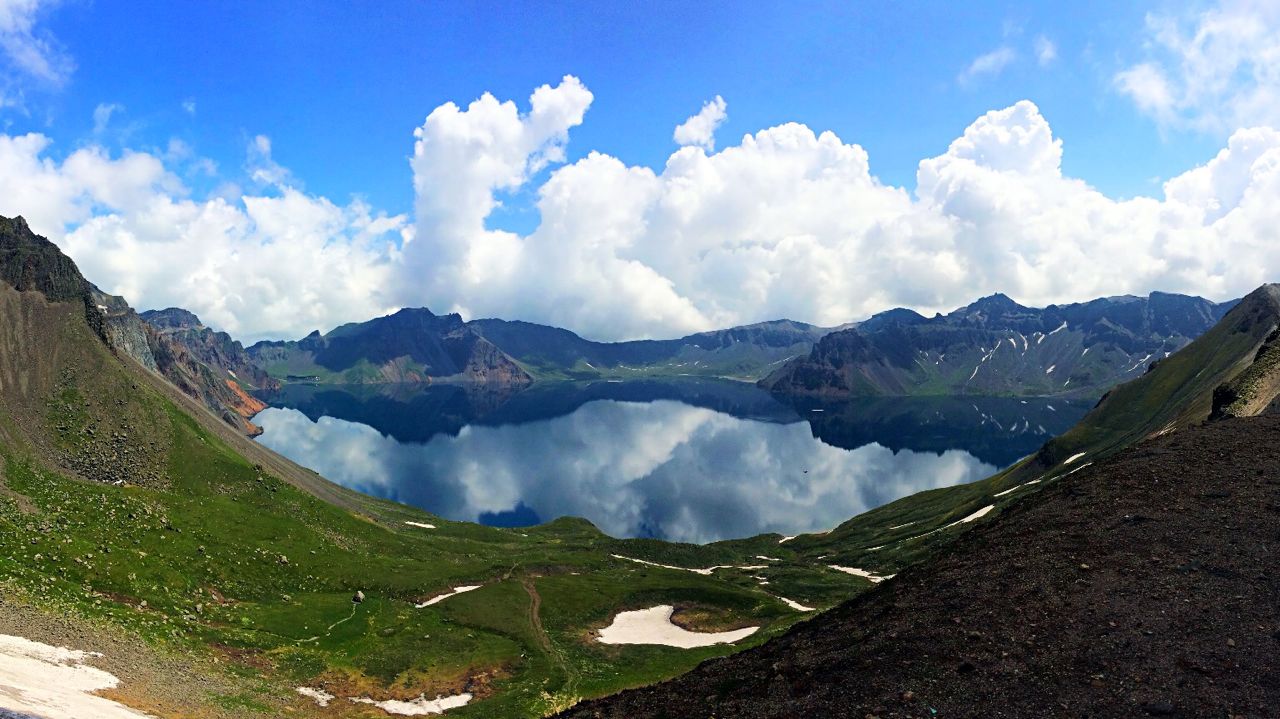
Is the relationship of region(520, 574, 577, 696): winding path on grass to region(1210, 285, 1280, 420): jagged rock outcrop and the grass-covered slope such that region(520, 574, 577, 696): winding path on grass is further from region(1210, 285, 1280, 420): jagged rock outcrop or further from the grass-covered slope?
region(1210, 285, 1280, 420): jagged rock outcrop

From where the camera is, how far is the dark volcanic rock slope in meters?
19.7

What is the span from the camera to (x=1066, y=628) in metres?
23.1

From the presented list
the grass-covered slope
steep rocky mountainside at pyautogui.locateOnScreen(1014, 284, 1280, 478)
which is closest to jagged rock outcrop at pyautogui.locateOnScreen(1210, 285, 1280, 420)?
steep rocky mountainside at pyautogui.locateOnScreen(1014, 284, 1280, 478)

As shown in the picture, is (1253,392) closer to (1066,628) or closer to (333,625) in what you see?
(1066,628)

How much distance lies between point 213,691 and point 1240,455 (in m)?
67.7

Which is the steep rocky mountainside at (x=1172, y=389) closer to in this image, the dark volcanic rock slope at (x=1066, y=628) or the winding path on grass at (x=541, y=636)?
the dark volcanic rock slope at (x=1066, y=628)

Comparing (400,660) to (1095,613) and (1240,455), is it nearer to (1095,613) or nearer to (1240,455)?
(1095,613)

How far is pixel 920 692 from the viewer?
69.3ft

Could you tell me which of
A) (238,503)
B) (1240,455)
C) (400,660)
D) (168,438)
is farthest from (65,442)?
(1240,455)

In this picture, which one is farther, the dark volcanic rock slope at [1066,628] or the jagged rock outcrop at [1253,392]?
the jagged rock outcrop at [1253,392]

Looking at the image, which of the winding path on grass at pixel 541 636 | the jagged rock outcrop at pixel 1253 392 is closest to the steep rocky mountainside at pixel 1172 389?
the jagged rock outcrop at pixel 1253 392

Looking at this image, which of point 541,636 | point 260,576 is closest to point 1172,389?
point 541,636

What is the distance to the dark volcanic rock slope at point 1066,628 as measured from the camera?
19.7m

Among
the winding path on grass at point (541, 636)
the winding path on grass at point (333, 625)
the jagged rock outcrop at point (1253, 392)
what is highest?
the jagged rock outcrop at point (1253, 392)
